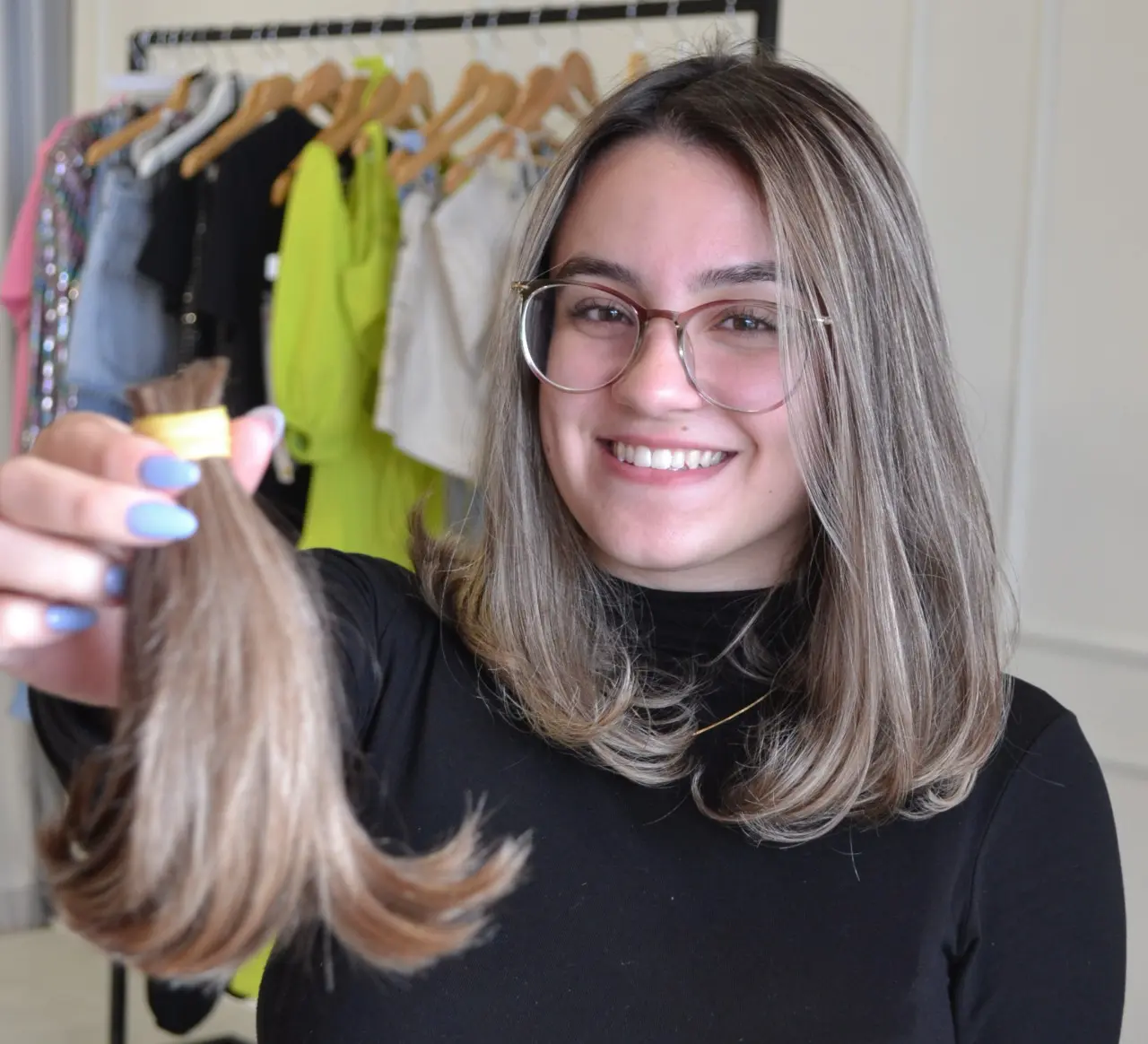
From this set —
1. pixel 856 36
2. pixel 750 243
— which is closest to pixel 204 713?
pixel 750 243

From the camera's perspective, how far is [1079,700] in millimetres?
1714

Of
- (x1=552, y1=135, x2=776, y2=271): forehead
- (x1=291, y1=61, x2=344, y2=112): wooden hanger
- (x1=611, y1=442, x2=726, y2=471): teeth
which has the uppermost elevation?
(x1=291, y1=61, x2=344, y2=112): wooden hanger

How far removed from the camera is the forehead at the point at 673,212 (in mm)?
912

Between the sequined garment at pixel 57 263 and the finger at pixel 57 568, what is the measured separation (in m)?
1.70

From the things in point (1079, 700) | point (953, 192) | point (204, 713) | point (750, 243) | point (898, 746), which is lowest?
point (1079, 700)

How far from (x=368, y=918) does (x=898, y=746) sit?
509mm

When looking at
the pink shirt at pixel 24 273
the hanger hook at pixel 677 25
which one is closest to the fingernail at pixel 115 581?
the hanger hook at pixel 677 25

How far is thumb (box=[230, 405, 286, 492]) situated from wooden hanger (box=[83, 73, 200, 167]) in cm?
175

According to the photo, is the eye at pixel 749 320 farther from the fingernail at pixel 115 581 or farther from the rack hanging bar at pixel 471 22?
the rack hanging bar at pixel 471 22

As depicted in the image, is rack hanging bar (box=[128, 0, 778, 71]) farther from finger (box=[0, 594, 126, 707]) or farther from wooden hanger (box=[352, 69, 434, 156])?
finger (box=[0, 594, 126, 707])

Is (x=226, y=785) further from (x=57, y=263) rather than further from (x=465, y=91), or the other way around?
(x=57, y=263)

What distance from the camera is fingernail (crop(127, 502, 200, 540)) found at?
1.70ft

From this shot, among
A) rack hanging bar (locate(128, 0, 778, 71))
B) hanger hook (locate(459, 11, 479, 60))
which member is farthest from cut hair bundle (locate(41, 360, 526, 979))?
hanger hook (locate(459, 11, 479, 60))

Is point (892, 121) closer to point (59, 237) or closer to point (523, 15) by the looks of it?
point (523, 15)
